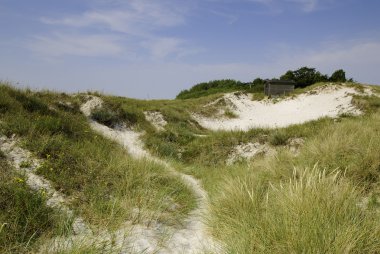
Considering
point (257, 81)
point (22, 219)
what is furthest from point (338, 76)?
point (22, 219)

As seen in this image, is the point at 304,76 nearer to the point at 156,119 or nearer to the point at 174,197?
the point at 156,119

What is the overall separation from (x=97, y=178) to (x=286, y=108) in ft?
81.3

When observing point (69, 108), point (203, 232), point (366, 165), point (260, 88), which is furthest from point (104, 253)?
point (260, 88)

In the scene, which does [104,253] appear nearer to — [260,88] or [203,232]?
[203,232]

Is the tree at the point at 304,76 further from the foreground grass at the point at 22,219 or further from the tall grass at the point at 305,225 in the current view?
the foreground grass at the point at 22,219

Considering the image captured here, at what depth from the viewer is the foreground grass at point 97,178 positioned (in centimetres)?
542

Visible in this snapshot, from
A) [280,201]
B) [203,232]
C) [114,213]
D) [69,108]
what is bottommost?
[203,232]

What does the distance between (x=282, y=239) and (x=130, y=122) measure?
1347cm

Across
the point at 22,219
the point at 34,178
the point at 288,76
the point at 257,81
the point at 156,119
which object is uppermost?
the point at 288,76

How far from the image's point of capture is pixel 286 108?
94.2 ft

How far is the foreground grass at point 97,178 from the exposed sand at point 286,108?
47.9 ft

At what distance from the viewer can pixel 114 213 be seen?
513 cm

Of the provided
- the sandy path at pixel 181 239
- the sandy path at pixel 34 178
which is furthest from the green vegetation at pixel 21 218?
the sandy path at pixel 181 239

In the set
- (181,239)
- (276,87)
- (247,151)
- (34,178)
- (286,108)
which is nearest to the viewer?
(181,239)
